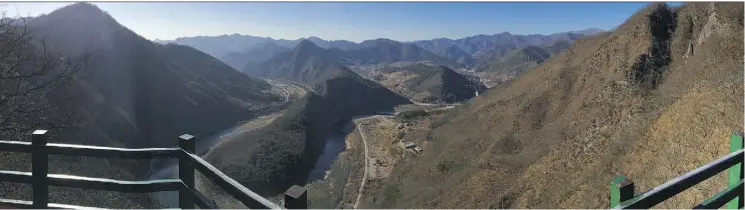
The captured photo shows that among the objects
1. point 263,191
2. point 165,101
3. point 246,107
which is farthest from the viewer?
point 246,107

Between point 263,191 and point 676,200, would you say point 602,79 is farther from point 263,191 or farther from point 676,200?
point 263,191

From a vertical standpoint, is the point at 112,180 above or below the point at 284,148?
above

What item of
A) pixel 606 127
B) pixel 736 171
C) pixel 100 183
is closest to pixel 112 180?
pixel 100 183

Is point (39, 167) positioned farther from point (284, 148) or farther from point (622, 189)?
point (284, 148)

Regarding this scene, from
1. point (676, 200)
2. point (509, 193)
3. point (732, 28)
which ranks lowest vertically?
point (509, 193)

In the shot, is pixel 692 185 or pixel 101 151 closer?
pixel 692 185

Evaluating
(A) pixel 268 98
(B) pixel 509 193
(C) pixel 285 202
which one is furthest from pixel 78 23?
(C) pixel 285 202

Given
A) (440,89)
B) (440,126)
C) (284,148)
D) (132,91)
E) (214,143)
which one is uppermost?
(132,91)
